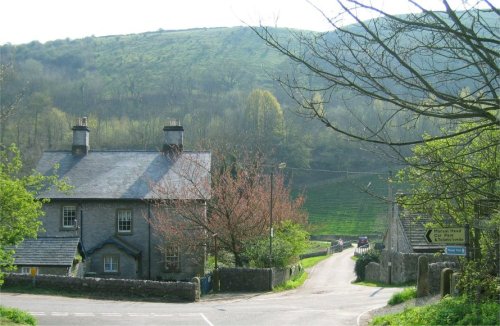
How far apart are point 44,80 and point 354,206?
80833mm

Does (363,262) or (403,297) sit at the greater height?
(403,297)

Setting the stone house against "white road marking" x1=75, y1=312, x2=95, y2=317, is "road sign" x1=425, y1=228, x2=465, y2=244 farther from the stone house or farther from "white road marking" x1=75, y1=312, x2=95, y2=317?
the stone house

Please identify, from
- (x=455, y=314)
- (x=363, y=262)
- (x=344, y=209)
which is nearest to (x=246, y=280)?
(x=363, y=262)

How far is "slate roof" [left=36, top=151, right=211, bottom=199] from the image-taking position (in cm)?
3797

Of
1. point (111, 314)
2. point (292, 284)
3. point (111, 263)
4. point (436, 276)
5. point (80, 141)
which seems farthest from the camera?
point (80, 141)

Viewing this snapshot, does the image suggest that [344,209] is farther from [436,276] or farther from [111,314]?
[111,314]

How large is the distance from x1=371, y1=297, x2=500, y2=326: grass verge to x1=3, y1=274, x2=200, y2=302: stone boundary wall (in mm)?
14029

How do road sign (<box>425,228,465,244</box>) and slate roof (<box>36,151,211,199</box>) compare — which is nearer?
road sign (<box>425,228,465,244</box>)

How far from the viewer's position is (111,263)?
3716 centimetres

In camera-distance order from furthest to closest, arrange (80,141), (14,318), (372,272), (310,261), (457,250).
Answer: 1. (310,261)
2. (80,141)
3. (372,272)
4. (14,318)
5. (457,250)

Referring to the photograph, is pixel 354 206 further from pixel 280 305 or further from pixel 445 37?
pixel 445 37

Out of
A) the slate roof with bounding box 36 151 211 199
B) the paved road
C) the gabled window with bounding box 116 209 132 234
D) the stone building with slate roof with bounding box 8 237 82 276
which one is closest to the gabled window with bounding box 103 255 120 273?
the gabled window with bounding box 116 209 132 234

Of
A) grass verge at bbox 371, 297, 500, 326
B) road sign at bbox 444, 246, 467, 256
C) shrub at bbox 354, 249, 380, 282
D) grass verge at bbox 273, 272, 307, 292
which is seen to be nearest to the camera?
grass verge at bbox 371, 297, 500, 326

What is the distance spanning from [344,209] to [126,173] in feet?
162
